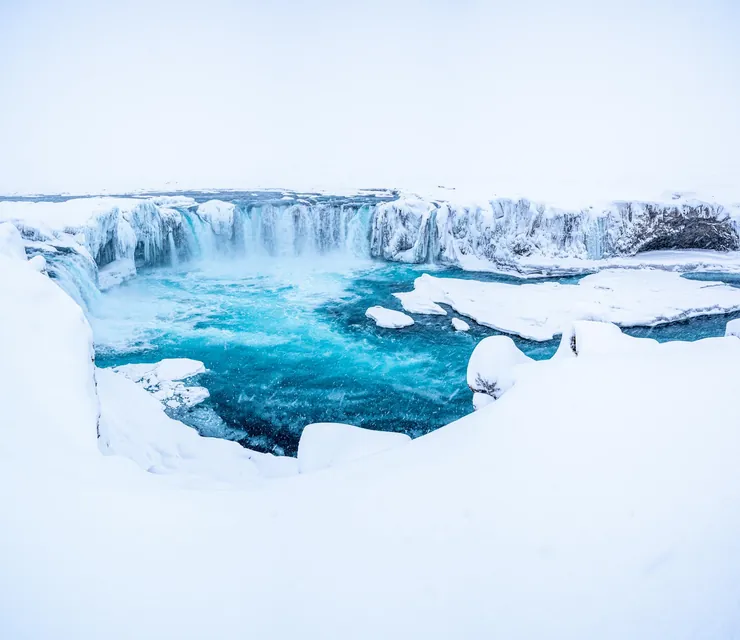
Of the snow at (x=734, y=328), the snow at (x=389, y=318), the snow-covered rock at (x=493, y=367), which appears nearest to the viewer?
the snow at (x=734, y=328)

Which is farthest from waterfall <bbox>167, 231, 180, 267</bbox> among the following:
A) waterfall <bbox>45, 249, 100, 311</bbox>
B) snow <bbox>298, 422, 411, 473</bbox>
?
snow <bbox>298, 422, 411, 473</bbox>

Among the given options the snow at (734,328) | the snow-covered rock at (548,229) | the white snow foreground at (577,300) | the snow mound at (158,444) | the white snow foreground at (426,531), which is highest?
the snow-covered rock at (548,229)

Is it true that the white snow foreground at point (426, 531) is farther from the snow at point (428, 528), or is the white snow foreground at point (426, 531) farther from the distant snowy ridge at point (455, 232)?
the distant snowy ridge at point (455, 232)

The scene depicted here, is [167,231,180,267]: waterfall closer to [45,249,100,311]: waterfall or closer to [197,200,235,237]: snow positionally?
[197,200,235,237]: snow

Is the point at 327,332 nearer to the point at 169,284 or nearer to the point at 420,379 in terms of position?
the point at 420,379

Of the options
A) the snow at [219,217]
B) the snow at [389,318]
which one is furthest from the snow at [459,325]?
the snow at [219,217]

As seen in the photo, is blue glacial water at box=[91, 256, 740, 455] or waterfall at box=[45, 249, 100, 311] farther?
waterfall at box=[45, 249, 100, 311]
